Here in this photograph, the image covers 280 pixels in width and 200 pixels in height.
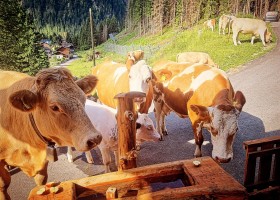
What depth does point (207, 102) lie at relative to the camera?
15.2 feet

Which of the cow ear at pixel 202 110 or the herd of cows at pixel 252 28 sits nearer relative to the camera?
the cow ear at pixel 202 110

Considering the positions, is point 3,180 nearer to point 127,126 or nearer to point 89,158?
point 89,158

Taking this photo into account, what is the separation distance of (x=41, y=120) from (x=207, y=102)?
3.25m

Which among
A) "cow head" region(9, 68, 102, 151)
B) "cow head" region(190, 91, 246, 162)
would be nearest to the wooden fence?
"cow head" region(190, 91, 246, 162)

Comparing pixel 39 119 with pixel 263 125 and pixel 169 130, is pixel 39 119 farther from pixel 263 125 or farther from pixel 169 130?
pixel 263 125

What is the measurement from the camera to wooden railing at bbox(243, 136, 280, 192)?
3062mm

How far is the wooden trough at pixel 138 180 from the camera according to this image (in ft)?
6.99

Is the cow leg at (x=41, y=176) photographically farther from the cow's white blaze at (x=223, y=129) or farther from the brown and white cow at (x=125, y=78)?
the cow's white blaze at (x=223, y=129)

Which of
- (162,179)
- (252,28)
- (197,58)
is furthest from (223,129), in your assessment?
(252,28)

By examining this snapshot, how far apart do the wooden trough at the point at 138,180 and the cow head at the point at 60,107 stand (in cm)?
43

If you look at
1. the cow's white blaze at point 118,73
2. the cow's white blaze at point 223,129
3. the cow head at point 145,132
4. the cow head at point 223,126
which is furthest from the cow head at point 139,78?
the cow's white blaze at point 223,129

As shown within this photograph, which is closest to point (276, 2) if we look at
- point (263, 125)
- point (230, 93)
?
point (263, 125)

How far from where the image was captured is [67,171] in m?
5.09

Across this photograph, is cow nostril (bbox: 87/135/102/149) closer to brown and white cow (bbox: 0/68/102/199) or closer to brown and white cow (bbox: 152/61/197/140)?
brown and white cow (bbox: 0/68/102/199)
